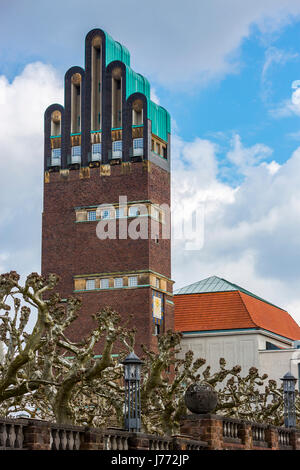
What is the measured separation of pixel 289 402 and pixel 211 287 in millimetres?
42064

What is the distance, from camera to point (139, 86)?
6762 cm

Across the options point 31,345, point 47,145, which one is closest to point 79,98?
point 47,145

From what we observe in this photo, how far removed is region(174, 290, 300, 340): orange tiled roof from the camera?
66.0 m

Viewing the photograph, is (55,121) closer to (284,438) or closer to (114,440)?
(284,438)

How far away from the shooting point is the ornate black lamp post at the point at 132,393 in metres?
23.0

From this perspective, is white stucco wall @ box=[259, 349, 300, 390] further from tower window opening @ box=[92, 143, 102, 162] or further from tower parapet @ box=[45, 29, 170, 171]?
tower window opening @ box=[92, 143, 102, 162]

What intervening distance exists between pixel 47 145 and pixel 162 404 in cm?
3548

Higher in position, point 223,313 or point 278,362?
point 223,313

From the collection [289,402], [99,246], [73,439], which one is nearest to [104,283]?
[99,246]

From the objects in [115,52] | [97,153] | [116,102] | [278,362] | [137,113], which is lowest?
[278,362]

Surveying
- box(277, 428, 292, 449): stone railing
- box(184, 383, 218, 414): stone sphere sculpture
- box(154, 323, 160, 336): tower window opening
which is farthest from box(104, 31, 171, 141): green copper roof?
box(184, 383, 218, 414): stone sphere sculpture

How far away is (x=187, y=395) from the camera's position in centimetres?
2175

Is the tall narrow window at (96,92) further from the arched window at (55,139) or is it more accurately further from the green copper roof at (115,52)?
the arched window at (55,139)
